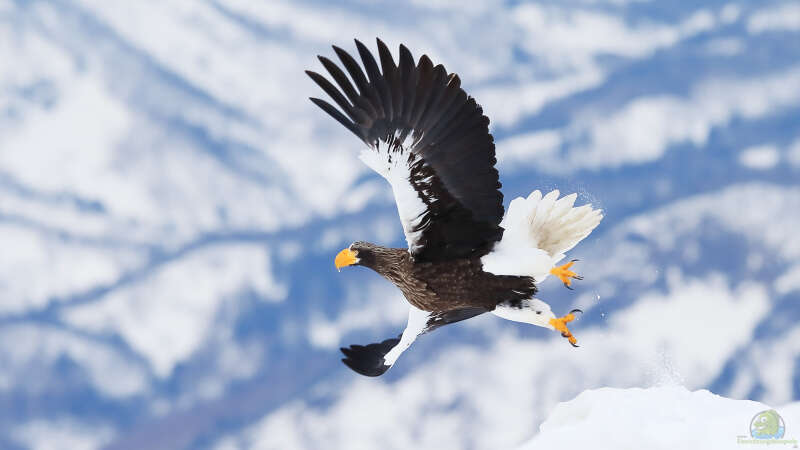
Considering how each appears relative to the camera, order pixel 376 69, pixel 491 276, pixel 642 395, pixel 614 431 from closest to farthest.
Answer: pixel 376 69, pixel 491 276, pixel 614 431, pixel 642 395

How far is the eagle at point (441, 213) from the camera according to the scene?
5.15 meters

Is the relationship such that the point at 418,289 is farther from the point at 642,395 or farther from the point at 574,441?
the point at 642,395

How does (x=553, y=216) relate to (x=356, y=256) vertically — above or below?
below

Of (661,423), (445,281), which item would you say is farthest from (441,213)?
(661,423)

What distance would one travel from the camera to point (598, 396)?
793cm

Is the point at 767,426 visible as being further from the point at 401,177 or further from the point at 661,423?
the point at 401,177

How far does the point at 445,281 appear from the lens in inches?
232

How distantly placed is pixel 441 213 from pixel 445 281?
0.59 metres

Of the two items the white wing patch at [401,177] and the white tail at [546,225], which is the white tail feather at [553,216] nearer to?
the white tail at [546,225]

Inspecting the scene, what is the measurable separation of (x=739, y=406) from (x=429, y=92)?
4.46 metres

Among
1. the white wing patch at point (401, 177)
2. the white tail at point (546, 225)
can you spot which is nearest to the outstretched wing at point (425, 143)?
the white wing patch at point (401, 177)

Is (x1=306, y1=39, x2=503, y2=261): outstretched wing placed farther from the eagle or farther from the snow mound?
the snow mound

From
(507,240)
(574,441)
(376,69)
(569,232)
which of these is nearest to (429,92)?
(376,69)

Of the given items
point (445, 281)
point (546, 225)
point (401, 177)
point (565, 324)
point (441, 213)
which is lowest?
point (565, 324)
